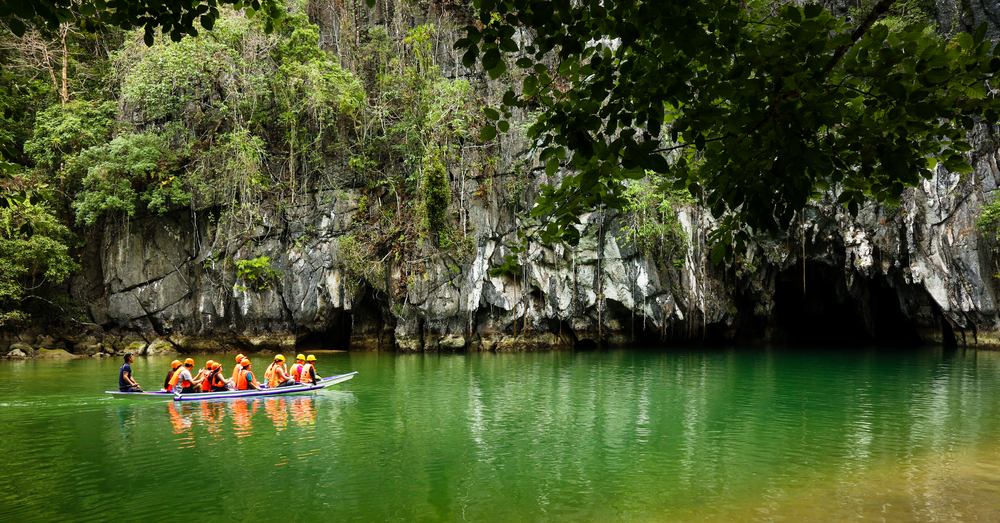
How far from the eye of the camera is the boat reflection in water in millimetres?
9289

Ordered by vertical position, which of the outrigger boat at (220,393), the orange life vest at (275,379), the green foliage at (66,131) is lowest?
the outrigger boat at (220,393)

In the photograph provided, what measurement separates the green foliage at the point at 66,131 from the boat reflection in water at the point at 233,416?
15520mm

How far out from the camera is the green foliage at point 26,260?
20328 millimetres

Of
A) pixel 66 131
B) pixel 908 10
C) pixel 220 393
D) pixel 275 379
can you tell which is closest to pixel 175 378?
pixel 220 393

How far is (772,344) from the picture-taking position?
88.2ft

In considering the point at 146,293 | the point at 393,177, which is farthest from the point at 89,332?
the point at 393,177

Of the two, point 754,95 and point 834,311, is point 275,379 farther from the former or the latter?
point 834,311

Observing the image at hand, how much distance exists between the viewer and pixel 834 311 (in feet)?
96.9

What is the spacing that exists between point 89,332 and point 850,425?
2602 cm

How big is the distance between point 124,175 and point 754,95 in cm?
2530

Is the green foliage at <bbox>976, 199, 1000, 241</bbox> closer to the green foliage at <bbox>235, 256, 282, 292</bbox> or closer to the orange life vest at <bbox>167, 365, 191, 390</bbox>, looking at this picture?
the orange life vest at <bbox>167, 365, 191, 390</bbox>

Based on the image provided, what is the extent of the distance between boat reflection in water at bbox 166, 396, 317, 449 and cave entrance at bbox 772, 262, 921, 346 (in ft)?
67.9

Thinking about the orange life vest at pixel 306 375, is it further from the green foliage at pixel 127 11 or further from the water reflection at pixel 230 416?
the green foliage at pixel 127 11

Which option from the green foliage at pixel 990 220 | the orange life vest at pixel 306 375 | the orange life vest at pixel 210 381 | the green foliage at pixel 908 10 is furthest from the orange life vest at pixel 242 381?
the green foliage at pixel 990 220
